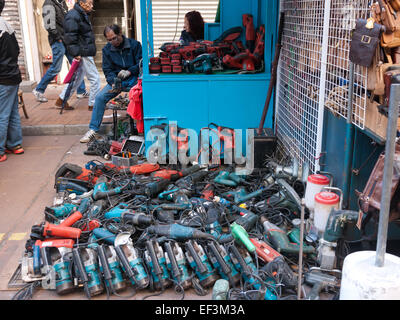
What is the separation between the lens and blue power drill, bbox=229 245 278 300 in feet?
11.5

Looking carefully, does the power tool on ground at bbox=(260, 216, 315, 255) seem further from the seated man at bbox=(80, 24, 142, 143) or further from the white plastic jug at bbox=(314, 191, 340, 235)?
the seated man at bbox=(80, 24, 142, 143)

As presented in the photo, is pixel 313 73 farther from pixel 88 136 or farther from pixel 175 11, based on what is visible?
pixel 175 11

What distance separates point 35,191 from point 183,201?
2052 mm

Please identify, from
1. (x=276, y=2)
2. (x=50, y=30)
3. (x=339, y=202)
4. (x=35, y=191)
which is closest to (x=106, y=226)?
(x=35, y=191)

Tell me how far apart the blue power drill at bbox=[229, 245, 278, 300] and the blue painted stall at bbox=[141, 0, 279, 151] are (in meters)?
2.82

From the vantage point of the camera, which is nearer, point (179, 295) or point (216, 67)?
point (179, 295)

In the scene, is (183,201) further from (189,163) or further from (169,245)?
(189,163)

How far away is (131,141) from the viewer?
665cm

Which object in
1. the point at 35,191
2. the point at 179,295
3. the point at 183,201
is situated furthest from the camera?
the point at 35,191

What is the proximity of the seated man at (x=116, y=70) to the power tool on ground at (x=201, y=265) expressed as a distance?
4060mm

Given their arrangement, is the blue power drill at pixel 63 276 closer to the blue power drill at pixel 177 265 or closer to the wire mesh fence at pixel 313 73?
the blue power drill at pixel 177 265

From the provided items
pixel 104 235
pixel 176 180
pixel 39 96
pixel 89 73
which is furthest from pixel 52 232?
pixel 39 96

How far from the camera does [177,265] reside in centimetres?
373

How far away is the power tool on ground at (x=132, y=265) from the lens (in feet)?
12.1
